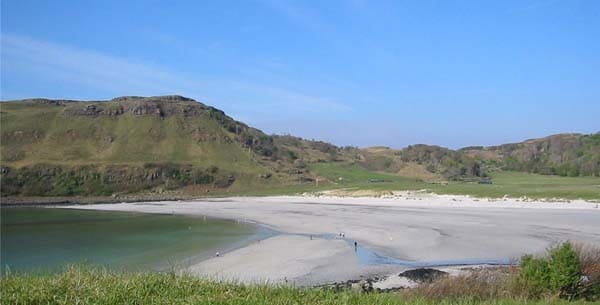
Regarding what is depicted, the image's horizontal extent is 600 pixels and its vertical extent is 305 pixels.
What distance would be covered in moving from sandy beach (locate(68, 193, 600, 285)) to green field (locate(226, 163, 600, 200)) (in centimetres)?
315

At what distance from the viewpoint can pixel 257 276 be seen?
2100 cm

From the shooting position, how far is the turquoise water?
25.8 meters

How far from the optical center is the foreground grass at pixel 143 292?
680cm

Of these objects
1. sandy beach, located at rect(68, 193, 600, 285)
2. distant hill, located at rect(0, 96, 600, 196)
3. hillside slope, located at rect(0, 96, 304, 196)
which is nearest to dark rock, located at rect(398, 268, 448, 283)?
sandy beach, located at rect(68, 193, 600, 285)

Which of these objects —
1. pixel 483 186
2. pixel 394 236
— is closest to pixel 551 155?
pixel 483 186

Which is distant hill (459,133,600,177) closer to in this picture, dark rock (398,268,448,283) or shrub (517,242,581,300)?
dark rock (398,268,448,283)

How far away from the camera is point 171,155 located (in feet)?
357

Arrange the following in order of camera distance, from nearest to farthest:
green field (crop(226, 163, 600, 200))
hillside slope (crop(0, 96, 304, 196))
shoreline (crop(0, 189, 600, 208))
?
shoreline (crop(0, 189, 600, 208)) < green field (crop(226, 163, 600, 200)) < hillside slope (crop(0, 96, 304, 196))

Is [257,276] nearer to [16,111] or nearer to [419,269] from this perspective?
[419,269]

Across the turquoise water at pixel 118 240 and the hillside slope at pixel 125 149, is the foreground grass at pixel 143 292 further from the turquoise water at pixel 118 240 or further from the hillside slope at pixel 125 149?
the hillside slope at pixel 125 149

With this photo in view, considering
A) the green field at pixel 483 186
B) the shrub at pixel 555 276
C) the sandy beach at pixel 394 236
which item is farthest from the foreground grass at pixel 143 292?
the green field at pixel 483 186

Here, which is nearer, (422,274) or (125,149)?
(422,274)

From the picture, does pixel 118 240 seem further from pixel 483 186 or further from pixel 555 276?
pixel 483 186

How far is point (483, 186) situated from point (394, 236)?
3313 cm
